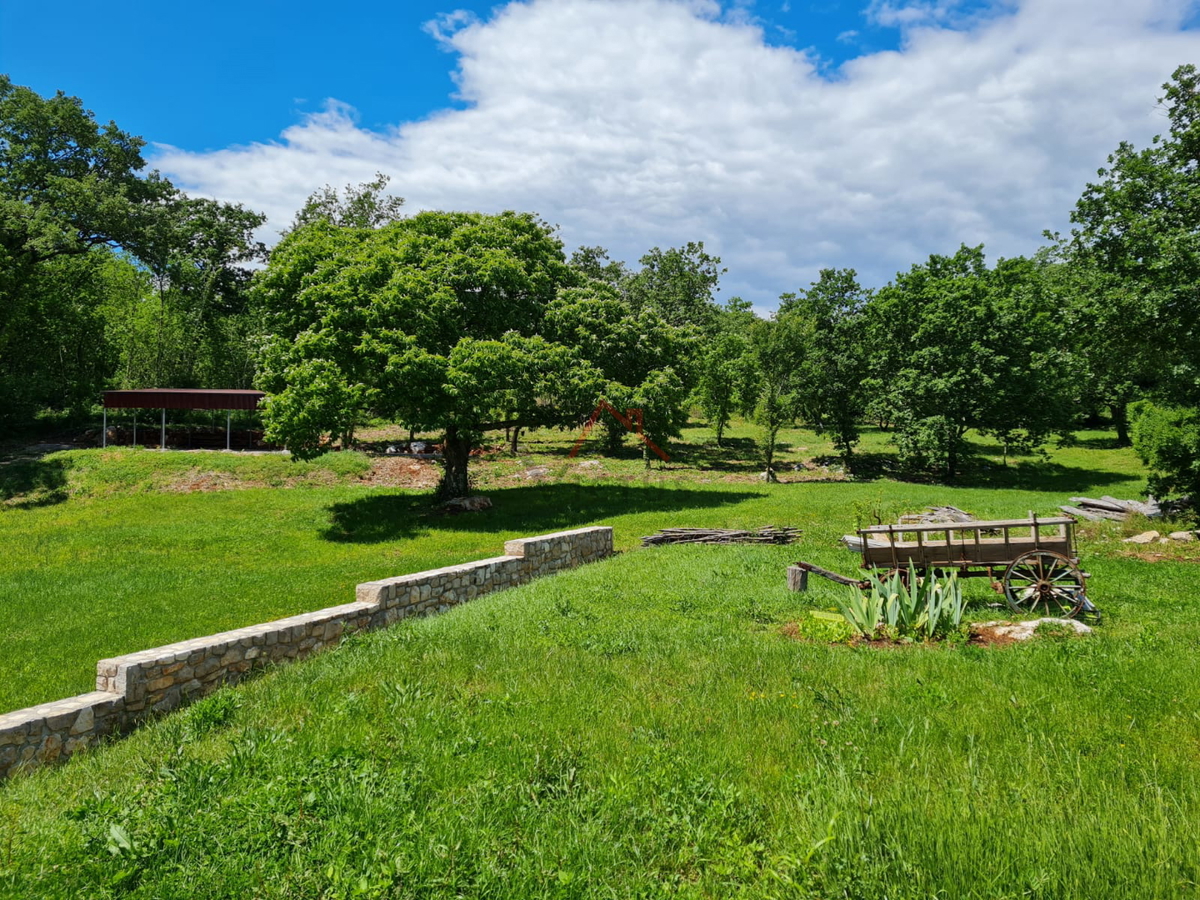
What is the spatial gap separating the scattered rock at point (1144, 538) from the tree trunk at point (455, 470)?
20982mm

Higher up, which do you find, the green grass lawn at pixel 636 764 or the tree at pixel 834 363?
the tree at pixel 834 363

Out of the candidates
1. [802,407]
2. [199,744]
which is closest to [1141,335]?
[802,407]

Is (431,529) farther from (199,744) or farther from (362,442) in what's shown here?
(362,442)

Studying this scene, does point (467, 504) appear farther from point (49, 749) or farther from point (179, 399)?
point (179, 399)

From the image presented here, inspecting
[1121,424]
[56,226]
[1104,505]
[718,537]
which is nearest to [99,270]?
[56,226]

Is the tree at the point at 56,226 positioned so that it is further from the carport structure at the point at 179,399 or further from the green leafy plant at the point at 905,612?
the green leafy plant at the point at 905,612

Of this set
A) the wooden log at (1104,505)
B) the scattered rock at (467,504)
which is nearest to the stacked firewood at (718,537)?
the scattered rock at (467,504)

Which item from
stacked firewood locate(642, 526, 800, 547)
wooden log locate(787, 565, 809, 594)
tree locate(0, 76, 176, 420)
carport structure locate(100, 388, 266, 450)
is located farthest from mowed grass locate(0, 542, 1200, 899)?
tree locate(0, 76, 176, 420)

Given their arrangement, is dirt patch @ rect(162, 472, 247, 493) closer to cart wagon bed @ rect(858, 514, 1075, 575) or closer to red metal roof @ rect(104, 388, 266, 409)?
red metal roof @ rect(104, 388, 266, 409)

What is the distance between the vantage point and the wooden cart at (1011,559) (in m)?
9.75

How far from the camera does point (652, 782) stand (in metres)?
4.71

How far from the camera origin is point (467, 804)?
446 centimetres

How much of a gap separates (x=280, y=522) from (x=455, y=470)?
21.2 ft

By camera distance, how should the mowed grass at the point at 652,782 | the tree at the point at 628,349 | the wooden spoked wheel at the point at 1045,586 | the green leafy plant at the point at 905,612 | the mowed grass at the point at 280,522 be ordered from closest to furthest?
the mowed grass at the point at 652,782 < the green leafy plant at the point at 905,612 < the wooden spoked wheel at the point at 1045,586 < the mowed grass at the point at 280,522 < the tree at the point at 628,349
